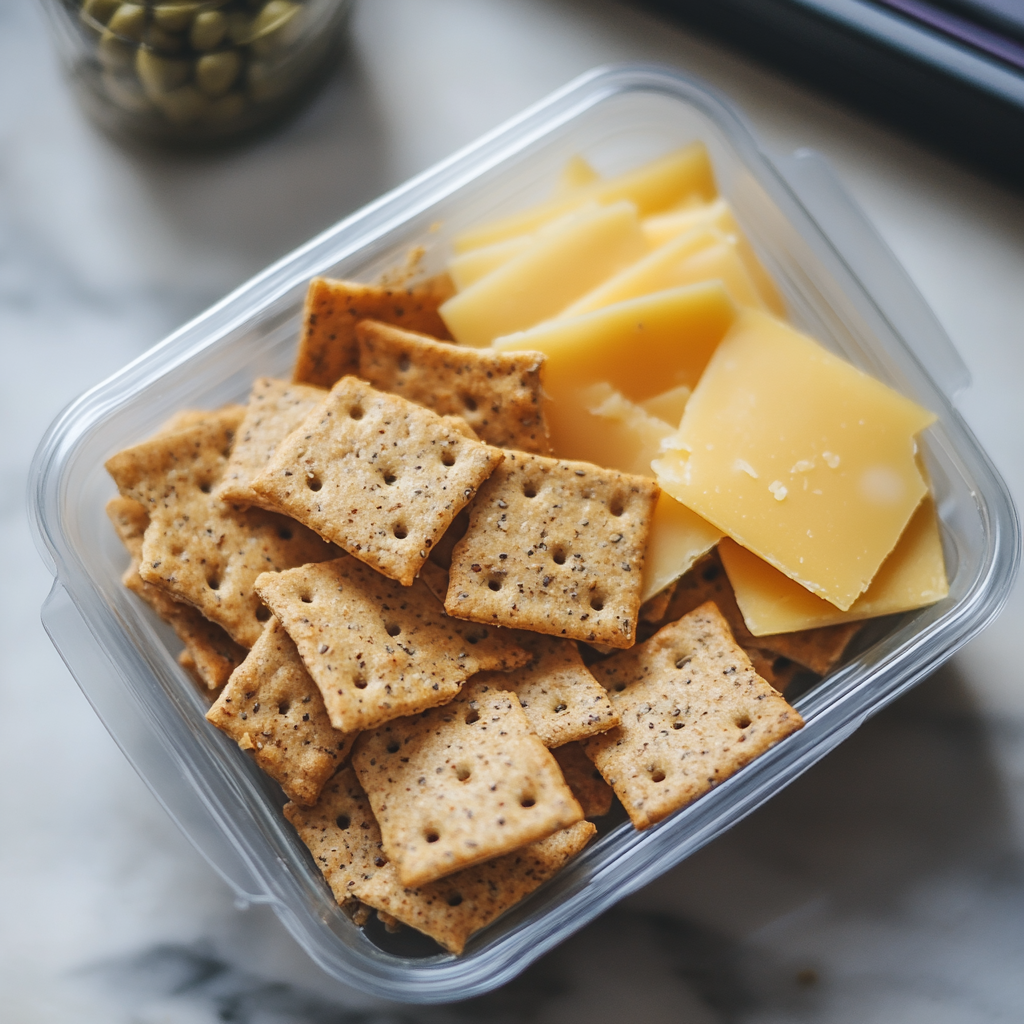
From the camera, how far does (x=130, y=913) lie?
1.19 m

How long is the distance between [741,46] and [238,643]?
105cm

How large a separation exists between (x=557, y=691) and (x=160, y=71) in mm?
859

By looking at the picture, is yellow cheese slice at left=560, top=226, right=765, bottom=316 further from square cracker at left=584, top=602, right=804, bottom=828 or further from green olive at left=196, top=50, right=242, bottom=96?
green olive at left=196, top=50, right=242, bottom=96

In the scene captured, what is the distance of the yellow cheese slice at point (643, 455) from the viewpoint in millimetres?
1104

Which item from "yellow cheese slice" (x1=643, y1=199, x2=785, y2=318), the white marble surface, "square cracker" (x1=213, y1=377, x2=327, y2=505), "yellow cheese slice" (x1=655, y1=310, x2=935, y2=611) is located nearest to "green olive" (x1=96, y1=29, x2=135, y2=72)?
the white marble surface

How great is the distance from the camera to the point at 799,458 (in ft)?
3.61

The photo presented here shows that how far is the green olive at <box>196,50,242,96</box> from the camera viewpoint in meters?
1.18

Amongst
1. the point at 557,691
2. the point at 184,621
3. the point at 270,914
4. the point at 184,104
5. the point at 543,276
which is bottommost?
the point at 270,914

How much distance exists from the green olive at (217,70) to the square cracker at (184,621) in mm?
512

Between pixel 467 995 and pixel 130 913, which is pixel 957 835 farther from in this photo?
pixel 130 913

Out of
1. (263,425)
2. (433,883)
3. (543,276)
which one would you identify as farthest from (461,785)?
(543,276)

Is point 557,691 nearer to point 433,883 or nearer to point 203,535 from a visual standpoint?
point 433,883

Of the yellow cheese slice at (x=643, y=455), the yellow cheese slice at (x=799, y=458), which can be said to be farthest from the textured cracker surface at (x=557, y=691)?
the yellow cheese slice at (x=799, y=458)

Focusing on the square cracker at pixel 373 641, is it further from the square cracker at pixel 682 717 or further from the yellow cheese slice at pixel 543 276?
the yellow cheese slice at pixel 543 276
